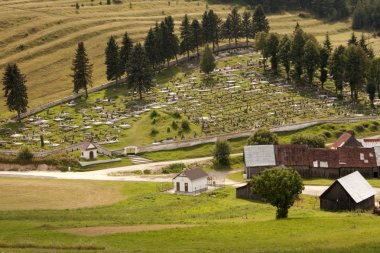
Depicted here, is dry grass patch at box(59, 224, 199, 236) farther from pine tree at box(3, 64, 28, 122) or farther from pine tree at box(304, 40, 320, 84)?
pine tree at box(304, 40, 320, 84)

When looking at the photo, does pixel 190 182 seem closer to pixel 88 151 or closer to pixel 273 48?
pixel 88 151

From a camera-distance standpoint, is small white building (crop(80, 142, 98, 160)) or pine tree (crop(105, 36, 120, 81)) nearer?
small white building (crop(80, 142, 98, 160))

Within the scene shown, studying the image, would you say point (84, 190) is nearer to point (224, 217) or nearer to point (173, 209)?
point (173, 209)

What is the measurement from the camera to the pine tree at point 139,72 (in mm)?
144375

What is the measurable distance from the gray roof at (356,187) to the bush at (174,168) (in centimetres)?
3450

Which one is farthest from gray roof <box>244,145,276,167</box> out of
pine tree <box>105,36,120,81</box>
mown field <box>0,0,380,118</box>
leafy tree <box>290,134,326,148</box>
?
mown field <box>0,0,380,118</box>

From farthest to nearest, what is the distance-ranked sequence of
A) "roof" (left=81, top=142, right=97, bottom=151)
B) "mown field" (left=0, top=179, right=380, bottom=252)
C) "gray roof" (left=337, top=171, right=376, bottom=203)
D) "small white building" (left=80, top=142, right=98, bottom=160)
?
"small white building" (left=80, top=142, right=98, bottom=160)
"roof" (left=81, top=142, right=97, bottom=151)
"gray roof" (left=337, top=171, right=376, bottom=203)
"mown field" (left=0, top=179, right=380, bottom=252)

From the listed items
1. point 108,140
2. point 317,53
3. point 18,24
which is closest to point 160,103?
point 108,140

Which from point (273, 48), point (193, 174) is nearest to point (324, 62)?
point (273, 48)

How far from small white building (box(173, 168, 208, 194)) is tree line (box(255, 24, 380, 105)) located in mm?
57818

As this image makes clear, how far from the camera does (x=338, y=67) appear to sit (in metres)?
144

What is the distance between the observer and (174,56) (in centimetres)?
16975

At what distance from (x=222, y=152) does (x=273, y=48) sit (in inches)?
1924

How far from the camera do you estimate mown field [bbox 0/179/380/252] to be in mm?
55812
